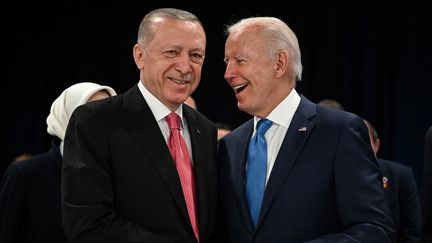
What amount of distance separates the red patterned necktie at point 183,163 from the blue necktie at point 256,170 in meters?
0.26

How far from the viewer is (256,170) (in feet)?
10.5

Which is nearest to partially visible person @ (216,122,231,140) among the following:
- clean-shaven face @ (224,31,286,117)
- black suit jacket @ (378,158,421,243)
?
black suit jacket @ (378,158,421,243)

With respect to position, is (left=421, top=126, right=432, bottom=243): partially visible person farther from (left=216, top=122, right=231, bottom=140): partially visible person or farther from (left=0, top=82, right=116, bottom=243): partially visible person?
(left=216, top=122, right=231, bottom=140): partially visible person

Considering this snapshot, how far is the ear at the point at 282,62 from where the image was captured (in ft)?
11.2

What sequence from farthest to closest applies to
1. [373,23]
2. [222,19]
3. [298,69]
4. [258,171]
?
[222,19]
[373,23]
[298,69]
[258,171]

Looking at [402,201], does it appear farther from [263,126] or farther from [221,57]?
[221,57]

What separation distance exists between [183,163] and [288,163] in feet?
1.51

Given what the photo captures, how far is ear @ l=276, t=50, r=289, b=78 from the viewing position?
340cm

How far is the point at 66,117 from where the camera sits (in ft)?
12.2

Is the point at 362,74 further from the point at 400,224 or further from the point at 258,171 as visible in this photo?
the point at 258,171

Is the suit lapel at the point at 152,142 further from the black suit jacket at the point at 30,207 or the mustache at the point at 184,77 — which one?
the black suit jacket at the point at 30,207

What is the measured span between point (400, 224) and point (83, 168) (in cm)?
287

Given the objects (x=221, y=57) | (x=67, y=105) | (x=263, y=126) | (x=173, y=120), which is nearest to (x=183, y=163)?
(x=173, y=120)

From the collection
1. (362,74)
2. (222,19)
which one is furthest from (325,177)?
(222,19)
